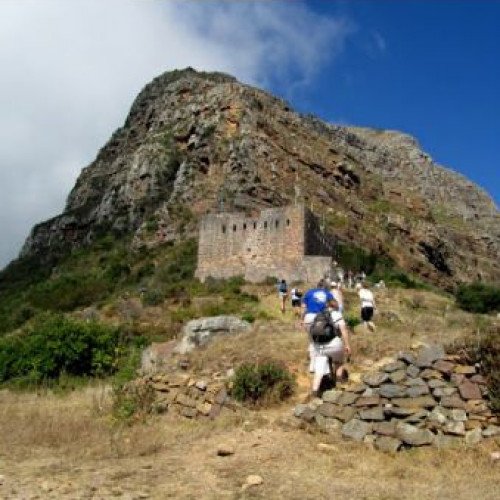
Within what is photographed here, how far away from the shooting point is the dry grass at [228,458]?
7.71 meters

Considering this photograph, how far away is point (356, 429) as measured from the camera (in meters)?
9.41

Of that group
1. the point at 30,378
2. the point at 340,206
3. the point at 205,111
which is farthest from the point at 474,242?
the point at 30,378

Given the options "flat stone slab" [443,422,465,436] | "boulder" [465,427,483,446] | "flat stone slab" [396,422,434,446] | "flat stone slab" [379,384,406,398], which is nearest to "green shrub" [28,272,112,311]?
"flat stone slab" [379,384,406,398]

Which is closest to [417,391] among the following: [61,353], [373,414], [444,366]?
[444,366]

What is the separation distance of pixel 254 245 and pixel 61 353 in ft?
82.1

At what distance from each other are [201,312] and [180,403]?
62.0 ft

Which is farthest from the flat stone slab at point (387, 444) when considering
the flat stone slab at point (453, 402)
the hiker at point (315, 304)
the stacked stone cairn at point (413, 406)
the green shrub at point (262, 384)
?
the green shrub at point (262, 384)

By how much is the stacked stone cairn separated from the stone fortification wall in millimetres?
30142

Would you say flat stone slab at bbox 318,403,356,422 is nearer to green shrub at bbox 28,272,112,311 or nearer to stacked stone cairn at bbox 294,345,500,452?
stacked stone cairn at bbox 294,345,500,452

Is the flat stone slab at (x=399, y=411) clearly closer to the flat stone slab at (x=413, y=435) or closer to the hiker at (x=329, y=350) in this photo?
the flat stone slab at (x=413, y=435)

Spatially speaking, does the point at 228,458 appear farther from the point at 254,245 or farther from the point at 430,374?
the point at 254,245

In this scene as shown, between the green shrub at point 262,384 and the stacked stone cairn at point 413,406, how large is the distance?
1.00 m

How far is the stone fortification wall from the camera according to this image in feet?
135

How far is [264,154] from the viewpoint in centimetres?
6606
